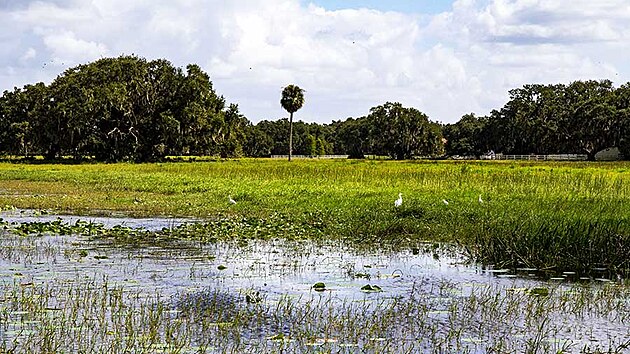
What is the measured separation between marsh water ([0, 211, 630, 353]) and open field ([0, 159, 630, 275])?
848mm

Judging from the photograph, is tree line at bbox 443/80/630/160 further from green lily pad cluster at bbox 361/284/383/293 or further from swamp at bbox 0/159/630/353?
green lily pad cluster at bbox 361/284/383/293

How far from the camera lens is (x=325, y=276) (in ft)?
46.8

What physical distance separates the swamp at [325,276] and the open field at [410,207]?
0.25 feet

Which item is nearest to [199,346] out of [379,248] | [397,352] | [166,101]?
[397,352]

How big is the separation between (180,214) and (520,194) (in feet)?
39.1

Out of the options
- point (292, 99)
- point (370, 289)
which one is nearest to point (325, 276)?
point (370, 289)

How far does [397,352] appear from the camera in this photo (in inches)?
363

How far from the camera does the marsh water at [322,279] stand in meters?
10.3

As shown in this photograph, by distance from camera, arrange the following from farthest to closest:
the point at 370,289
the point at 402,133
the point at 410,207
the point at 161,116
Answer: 1. the point at 402,133
2. the point at 161,116
3. the point at 410,207
4. the point at 370,289

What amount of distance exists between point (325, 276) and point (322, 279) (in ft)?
1.07

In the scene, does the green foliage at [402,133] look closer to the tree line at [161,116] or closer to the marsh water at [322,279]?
the tree line at [161,116]

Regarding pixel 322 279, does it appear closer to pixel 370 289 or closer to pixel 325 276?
pixel 325 276

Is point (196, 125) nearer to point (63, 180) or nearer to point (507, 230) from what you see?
point (63, 180)

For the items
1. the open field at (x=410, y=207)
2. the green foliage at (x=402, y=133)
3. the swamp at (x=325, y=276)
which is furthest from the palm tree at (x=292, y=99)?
the swamp at (x=325, y=276)
